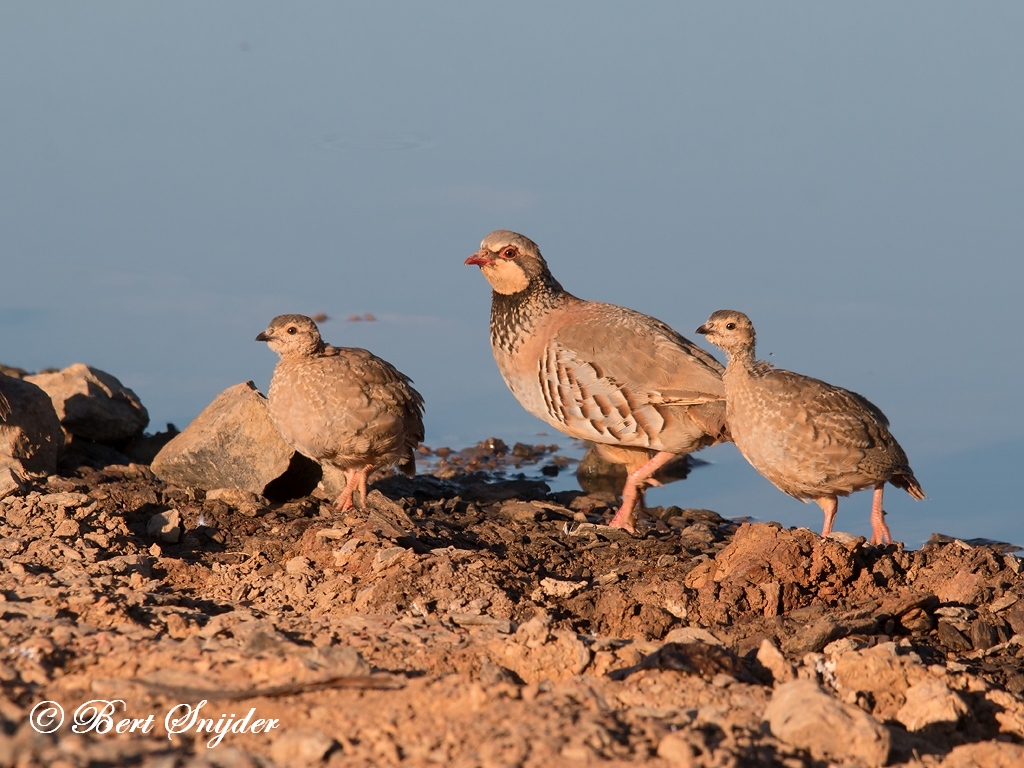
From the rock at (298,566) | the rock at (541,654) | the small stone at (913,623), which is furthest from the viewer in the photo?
the rock at (298,566)

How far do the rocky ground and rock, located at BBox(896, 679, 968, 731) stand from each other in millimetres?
10

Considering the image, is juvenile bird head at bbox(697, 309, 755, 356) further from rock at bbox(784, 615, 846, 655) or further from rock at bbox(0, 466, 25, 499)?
rock at bbox(0, 466, 25, 499)

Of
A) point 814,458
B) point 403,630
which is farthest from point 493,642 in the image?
point 814,458

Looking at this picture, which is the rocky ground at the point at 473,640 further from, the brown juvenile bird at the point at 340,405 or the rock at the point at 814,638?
the brown juvenile bird at the point at 340,405

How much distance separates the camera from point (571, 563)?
8125 millimetres

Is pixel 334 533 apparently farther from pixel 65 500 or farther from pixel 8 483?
pixel 8 483

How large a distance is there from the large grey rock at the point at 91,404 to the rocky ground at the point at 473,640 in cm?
162

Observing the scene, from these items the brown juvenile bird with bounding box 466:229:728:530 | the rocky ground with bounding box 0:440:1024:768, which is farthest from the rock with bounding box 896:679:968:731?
the brown juvenile bird with bounding box 466:229:728:530

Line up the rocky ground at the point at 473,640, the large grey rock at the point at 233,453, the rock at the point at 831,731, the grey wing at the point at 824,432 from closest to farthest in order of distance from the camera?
1. the rocky ground at the point at 473,640
2. the rock at the point at 831,731
3. the grey wing at the point at 824,432
4. the large grey rock at the point at 233,453

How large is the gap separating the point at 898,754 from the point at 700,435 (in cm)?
549

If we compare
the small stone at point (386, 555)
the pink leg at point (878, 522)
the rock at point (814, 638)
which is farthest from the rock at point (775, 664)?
the pink leg at point (878, 522)

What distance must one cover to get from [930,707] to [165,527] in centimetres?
484

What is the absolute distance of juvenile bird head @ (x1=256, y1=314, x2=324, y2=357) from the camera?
9.58 metres

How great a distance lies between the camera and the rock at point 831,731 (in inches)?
179
